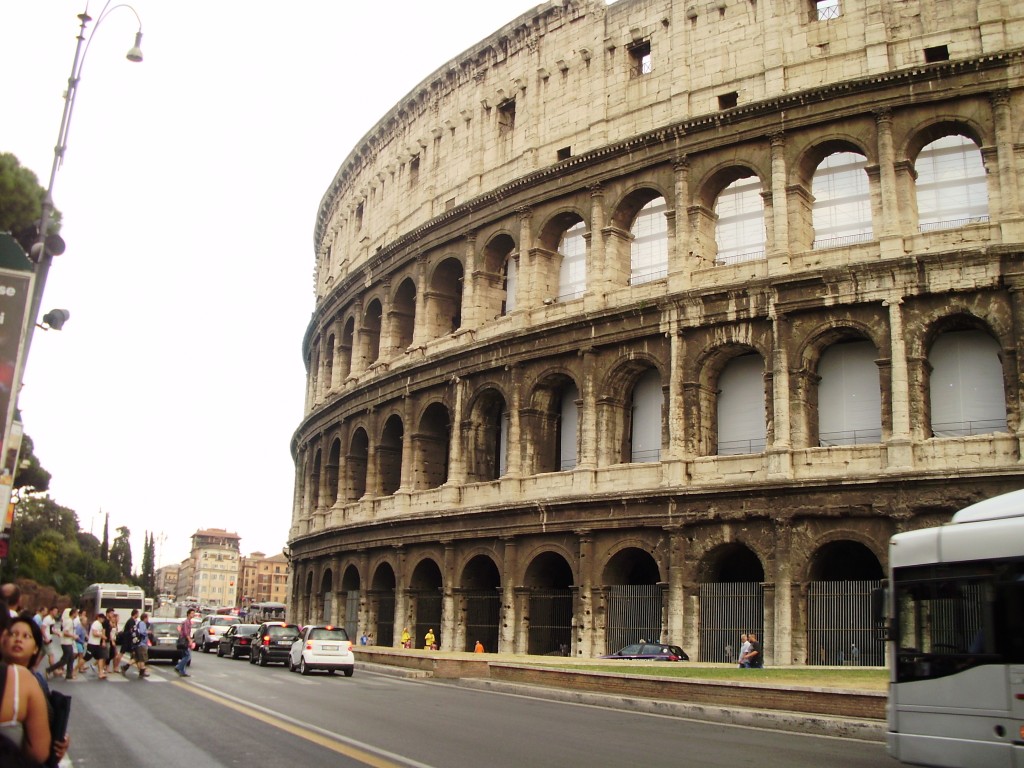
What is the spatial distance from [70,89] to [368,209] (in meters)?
25.4

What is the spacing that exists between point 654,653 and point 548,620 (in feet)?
16.8

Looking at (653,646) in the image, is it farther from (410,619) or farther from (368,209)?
(368,209)

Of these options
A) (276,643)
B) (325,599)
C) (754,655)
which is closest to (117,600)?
(325,599)

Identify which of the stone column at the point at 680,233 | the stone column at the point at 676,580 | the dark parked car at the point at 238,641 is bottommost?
the dark parked car at the point at 238,641

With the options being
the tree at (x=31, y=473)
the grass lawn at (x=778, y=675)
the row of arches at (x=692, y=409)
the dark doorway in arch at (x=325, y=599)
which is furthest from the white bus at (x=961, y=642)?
the tree at (x=31, y=473)

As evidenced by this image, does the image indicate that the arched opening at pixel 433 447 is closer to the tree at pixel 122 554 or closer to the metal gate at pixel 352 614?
the metal gate at pixel 352 614

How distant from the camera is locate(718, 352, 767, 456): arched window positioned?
24.2 meters

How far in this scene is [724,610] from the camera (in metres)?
22.8

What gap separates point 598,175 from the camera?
2772 centimetres

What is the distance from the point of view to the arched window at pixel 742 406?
79.6 feet

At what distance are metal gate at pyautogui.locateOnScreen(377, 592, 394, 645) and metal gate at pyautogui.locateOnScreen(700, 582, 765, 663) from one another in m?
12.7

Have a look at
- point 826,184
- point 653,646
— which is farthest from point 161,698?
point 826,184

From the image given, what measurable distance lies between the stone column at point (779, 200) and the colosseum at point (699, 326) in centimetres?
6

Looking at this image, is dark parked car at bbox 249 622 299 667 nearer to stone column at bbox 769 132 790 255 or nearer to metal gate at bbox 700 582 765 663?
metal gate at bbox 700 582 765 663
